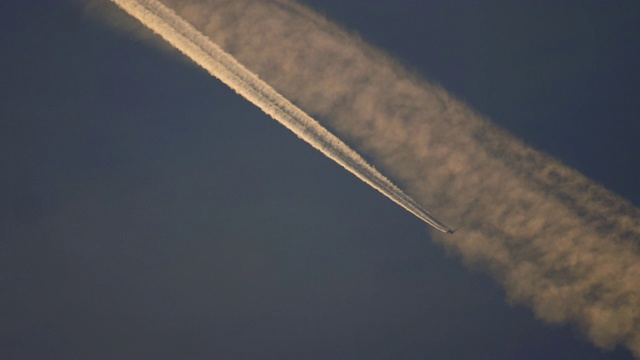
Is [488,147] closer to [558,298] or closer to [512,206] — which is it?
[512,206]

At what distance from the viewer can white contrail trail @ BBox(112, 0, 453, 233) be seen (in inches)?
556

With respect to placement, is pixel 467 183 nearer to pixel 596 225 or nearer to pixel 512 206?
pixel 512 206

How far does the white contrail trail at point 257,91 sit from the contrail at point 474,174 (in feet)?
1.11

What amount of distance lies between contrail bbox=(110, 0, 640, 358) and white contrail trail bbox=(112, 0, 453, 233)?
34cm

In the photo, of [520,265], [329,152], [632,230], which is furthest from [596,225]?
[329,152]

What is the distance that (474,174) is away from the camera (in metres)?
17.0

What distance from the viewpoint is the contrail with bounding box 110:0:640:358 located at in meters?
15.9

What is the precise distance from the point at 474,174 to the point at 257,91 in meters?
7.94

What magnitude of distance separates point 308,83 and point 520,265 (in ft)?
32.5

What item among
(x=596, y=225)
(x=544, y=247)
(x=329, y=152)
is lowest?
(x=329, y=152)

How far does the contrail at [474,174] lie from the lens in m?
15.9

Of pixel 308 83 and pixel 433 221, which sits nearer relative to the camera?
pixel 308 83

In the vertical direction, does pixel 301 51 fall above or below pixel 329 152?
above

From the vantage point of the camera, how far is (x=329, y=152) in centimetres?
1623
